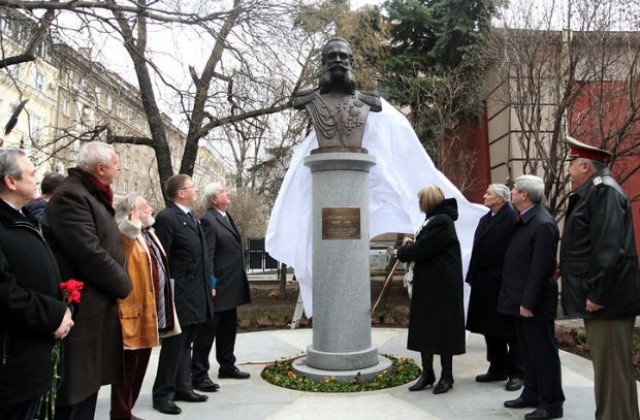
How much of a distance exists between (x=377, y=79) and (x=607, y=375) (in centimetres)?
1068

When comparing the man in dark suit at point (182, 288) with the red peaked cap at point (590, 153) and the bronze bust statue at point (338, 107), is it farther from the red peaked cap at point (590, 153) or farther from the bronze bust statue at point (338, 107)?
the red peaked cap at point (590, 153)

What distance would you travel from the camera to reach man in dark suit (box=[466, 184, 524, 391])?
537cm

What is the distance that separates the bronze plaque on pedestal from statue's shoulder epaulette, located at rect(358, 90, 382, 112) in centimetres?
136

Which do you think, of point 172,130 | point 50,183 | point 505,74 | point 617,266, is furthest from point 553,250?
point 172,130

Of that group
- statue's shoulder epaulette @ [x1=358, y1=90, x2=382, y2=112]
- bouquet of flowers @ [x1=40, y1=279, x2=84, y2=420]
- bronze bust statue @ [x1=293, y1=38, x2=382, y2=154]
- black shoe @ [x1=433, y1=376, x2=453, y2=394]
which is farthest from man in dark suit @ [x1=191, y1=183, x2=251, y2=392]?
bouquet of flowers @ [x1=40, y1=279, x2=84, y2=420]

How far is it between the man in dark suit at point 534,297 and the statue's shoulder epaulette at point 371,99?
2009 mm

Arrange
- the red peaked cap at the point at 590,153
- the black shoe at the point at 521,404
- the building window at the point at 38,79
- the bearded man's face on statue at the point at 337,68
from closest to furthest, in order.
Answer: the red peaked cap at the point at 590,153
the black shoe at the point at 521,404
the bearded man's face on statue at the point at 337,68
the building window at the point at 38,79

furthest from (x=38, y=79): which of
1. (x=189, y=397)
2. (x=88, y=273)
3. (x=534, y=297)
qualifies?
(x=534, y=297)

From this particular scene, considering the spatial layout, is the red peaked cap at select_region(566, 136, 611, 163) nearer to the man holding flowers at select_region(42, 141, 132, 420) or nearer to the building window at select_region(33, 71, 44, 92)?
the man holding flowers at select_region(42, 141, 132, 420)

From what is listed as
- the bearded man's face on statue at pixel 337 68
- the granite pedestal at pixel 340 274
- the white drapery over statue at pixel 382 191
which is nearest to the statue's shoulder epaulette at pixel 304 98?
the bearded man's face on statue at pixel 337 68

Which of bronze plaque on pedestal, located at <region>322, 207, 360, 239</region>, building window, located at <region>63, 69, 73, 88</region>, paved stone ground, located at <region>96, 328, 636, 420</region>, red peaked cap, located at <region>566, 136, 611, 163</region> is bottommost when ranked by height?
paved stone ground, located at <region>96, 328, 636, 420</region>

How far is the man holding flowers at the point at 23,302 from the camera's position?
242 centimetres

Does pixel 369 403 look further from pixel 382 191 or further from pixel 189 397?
pixel 382 191

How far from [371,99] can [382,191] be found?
3.93ft
